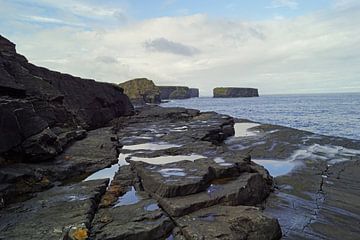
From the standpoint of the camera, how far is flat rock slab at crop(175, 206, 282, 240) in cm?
716

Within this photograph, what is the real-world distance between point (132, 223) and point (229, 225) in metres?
2.45

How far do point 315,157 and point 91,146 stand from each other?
539 inches

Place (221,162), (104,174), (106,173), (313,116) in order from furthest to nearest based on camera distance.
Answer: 1. (313,116)
2. (106,173)
3. (104,174)
4. (221,162)

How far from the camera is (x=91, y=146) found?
658 inches

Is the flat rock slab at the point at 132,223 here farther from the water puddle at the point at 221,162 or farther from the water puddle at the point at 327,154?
the water puddle at the point at 327,154

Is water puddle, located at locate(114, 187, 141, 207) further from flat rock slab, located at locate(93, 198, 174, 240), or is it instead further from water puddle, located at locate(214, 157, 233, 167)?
water puddle, located at locate(214, 157, 233, 167)

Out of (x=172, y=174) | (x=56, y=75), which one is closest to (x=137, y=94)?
(x=56, y=75)

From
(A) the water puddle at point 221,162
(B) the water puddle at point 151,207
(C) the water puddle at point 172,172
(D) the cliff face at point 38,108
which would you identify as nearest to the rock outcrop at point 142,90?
(D) the cliff face at point 38,108

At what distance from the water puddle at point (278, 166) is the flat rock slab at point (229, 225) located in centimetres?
690

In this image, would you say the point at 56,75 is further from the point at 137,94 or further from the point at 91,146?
the point at 137,94

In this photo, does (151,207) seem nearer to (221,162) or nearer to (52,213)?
(52,213)

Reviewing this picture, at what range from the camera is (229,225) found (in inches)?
295

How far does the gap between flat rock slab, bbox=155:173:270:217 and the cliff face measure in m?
6.49

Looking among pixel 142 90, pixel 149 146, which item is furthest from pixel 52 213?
pixel 142 90
